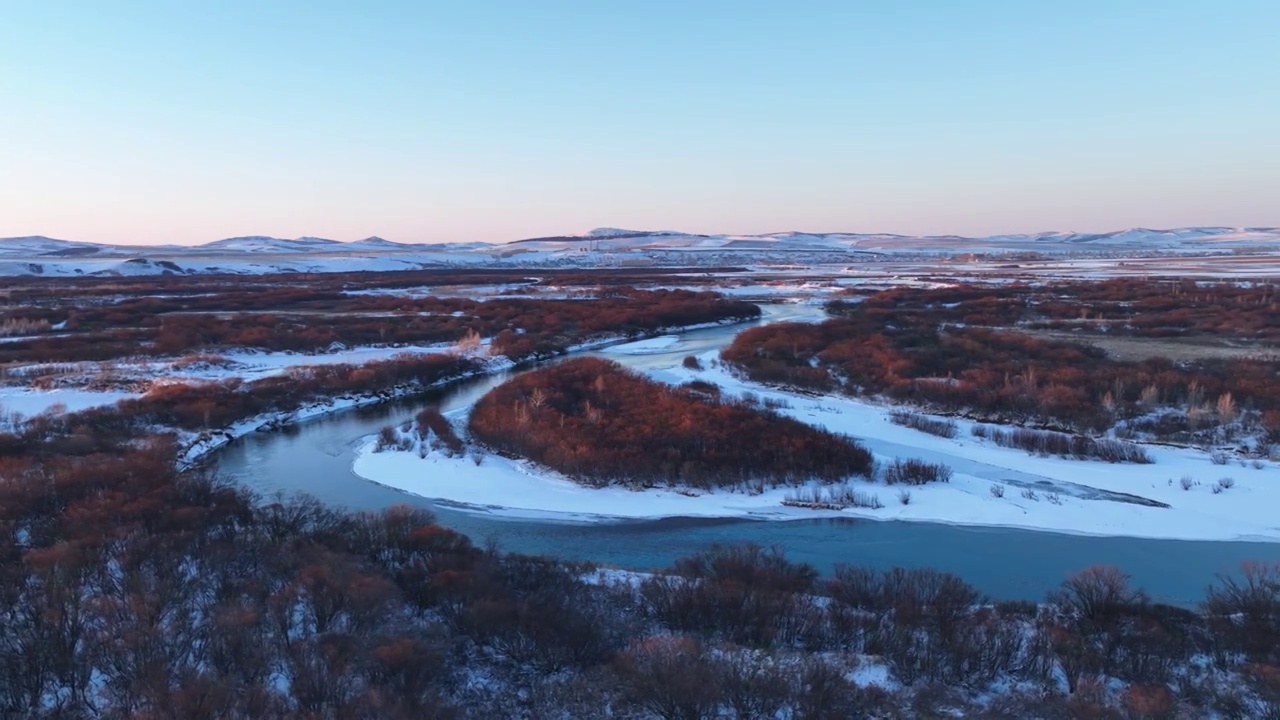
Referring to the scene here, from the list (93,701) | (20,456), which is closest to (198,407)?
(20,456)

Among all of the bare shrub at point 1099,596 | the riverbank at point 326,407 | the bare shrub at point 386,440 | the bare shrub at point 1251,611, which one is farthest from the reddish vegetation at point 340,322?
the bare shrub at point 1251,611

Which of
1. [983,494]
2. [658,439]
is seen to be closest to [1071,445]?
[983,494]

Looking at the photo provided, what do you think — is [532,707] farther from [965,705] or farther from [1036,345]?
[1036,345]

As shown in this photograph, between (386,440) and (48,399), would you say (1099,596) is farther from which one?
(48,399)

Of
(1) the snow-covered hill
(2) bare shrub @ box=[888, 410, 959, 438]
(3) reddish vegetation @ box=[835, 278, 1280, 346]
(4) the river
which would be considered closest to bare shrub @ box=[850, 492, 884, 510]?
(4) the river

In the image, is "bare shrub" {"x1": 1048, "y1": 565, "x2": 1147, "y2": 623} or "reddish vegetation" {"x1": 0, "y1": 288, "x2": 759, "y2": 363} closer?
"bare shrub" {"x1": 1048, "y1": 565, "x2": 1147, "y2": 623}

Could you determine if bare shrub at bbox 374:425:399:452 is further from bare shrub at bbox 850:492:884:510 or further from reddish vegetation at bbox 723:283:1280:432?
reddish vegetation at bbox 723:283:1280:432
